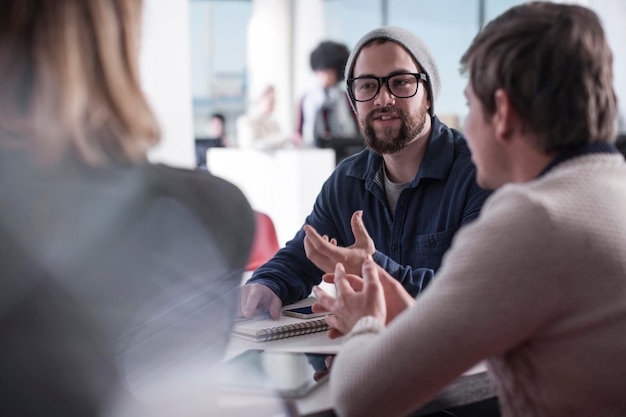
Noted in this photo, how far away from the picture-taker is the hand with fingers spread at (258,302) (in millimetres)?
1669

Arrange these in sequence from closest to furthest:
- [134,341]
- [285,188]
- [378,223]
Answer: [134,341], [378,223], [285,188]

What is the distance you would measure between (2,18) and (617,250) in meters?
0.82

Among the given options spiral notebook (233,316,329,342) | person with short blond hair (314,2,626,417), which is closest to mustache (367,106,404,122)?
spiral notebook (233,316,329,342)

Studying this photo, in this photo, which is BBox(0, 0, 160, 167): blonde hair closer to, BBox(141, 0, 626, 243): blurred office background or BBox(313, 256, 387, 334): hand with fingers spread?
BBox(313, 256, 387, 334): hand with fingers spread

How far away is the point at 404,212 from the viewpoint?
205cm

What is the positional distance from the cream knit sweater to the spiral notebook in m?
0.49

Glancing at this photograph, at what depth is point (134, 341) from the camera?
913 millimetres

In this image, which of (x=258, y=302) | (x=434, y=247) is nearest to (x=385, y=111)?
(x=434, y=247)

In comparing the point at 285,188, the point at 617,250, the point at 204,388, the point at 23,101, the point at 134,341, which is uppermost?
the point at 23,101

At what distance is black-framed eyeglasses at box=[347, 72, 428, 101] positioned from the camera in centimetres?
220

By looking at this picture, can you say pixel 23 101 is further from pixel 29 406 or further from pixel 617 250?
pixel 617 250

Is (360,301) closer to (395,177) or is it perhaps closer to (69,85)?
(69,85)

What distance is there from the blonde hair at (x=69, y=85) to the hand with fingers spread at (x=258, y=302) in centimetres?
86

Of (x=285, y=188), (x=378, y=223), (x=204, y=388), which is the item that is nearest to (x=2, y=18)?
(x=204, y=388)
